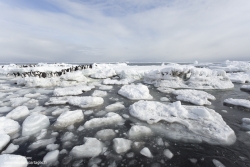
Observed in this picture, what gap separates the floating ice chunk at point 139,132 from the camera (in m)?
2.85

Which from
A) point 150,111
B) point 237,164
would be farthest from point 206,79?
point 237,164

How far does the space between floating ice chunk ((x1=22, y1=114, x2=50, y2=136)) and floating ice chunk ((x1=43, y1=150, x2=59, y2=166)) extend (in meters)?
1.04

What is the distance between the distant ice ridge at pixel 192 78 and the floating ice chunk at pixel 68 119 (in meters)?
6.69

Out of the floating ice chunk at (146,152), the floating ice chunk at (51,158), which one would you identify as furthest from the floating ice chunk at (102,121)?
the floating ice chunk at (146,152)

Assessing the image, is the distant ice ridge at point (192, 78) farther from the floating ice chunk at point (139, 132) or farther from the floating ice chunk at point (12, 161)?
the floating ice chunk at point (12, 161)

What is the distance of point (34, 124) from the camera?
10.3ft

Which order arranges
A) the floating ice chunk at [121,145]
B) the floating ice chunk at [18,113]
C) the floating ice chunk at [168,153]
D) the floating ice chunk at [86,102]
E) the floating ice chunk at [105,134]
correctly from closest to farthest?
the floating ice chunk at [168,153] < the floating ice chunk at [121,145] < the floating ice chunk at [105,134] < the floating ice chunk at [18,113] < the floating ice chunk at [86,102]

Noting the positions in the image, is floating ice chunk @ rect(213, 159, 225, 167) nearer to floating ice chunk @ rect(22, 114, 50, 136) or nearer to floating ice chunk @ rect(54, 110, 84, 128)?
floating ice chunk @ rect(54, 110, 84, 128)

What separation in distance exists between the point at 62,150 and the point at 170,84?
26.6 ft

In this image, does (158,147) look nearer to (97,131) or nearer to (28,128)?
(97,131)

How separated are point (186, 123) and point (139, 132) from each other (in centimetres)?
130

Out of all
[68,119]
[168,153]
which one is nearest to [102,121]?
[68,119]

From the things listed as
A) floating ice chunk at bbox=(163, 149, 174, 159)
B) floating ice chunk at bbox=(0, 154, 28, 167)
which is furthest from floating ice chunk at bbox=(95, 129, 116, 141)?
floating ice chunk at bbox=(0, 154, 28, 167)

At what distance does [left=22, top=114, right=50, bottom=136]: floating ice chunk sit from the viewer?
9.72ft
